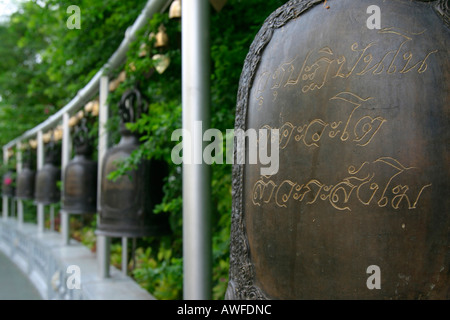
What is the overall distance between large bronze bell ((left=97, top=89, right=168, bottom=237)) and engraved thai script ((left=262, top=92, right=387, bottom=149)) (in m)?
2.17

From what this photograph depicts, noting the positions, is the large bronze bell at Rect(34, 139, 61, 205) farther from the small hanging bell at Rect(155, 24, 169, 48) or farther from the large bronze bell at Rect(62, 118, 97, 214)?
the small hanging bell at Rect(155, 24, 169, 48)

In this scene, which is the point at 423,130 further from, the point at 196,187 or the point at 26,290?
the point at 26,290

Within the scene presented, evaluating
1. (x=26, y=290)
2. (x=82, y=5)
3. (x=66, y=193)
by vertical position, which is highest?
(x=82, y=5)

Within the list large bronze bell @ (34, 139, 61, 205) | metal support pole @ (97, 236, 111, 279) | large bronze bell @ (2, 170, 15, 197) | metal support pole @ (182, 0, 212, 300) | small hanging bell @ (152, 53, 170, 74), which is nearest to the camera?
metal support pole @ (182, 0, 212, 300)

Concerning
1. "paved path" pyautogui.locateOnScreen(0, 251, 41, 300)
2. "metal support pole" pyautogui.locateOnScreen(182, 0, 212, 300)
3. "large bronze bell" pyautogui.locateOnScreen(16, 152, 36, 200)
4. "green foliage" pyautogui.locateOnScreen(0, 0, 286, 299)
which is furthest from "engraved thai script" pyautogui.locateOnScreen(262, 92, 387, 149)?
"large bronze bell" pyautogui.locateOnScreen(16, 152, 36, 200)

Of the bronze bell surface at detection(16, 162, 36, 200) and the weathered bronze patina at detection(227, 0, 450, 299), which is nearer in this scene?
the weathered bronze patina at detection(227, 0, 450, 299)

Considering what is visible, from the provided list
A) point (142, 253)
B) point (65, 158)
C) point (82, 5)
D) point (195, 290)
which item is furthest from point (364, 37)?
point (65, 158)

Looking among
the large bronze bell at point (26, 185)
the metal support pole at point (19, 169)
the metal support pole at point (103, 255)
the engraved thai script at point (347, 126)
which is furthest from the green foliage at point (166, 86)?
the metal support pole at point (19, 169)

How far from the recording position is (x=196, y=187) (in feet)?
6.68

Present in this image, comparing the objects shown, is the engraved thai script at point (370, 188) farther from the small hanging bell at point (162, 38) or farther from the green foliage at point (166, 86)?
the small hanging bell at point (162, 38)

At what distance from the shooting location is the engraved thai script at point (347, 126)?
3.12ft

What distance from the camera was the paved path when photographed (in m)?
5.82

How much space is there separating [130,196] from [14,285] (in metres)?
4.66

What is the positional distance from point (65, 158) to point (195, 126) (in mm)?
4800
